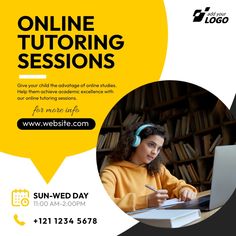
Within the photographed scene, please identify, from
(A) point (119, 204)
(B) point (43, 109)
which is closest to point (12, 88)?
(B) point (43, 109)

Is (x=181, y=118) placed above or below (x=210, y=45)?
below

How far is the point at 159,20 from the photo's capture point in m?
1.79

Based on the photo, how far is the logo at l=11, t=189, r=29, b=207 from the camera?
1.78 metres

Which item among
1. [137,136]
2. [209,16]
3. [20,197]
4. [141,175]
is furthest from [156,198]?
[209,16]

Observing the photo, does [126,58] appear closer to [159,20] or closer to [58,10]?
[159,20]

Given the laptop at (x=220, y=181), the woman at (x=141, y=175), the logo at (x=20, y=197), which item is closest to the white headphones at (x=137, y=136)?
the woman at (x=141, y=175)

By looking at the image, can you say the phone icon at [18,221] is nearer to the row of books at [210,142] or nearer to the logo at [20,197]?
the logo at [20,197]

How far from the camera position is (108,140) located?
1762 millimetres

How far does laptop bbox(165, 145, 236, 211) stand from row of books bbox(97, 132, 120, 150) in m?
0.28

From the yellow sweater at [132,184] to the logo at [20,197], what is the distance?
0.26 meters

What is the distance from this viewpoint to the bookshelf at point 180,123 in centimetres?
177

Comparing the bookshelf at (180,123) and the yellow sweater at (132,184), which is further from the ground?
the bookshelf at (180,123)

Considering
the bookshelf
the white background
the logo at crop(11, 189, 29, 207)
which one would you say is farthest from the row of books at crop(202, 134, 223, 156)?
the logo at crop(11, 189, 29, 207)

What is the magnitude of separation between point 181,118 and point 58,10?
1.77ft
